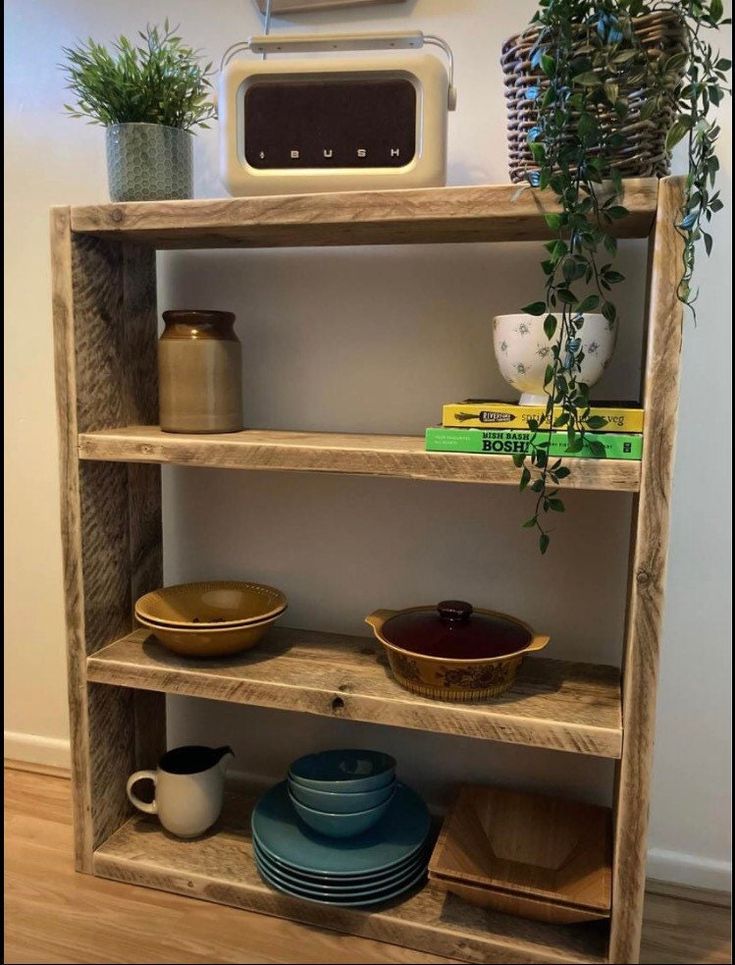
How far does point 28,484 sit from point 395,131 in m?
1.00

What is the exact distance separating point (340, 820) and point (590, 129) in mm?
991

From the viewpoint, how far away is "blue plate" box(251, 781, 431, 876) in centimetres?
119

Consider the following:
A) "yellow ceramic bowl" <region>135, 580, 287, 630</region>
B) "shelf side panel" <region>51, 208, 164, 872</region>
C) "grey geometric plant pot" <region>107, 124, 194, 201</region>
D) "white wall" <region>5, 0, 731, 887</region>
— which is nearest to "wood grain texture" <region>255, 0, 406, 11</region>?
"white wall" <region>5, 0, 731, 887</region>

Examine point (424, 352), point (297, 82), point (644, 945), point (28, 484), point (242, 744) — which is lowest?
point (644, 945)

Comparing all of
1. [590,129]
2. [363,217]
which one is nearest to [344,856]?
[363,217]

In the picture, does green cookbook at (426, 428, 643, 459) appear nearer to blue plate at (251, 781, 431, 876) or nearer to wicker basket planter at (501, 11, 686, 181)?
wicker basket planter at (501, 11, 686, 181)

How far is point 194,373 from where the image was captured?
1.26 meters

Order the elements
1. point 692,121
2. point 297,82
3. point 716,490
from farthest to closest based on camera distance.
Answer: point 716,490 < point 297,82 < point 692,121

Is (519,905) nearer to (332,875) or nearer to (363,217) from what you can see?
(332,875)

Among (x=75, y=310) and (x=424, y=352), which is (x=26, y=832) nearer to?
(x=75, y=310)

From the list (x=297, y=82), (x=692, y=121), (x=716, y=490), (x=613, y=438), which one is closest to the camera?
(x=692, y=121)

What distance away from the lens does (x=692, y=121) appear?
875mm

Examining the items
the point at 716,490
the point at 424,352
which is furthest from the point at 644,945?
the point at 424,352

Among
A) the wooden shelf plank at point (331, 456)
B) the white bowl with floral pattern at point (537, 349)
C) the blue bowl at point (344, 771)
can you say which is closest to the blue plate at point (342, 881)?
the blue bowl at point (344, 771)
